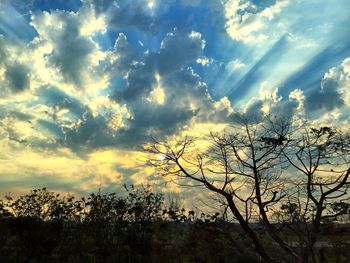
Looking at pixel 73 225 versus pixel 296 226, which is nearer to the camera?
pixel 296 226

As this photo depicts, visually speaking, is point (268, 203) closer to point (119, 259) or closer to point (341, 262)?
point (119, 259)

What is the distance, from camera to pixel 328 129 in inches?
460

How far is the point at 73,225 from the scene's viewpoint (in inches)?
709

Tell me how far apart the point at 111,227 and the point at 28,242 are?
328 cm

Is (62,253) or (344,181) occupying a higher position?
(344,181)

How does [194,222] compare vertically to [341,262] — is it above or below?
above

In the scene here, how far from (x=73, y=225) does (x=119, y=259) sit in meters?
3.03

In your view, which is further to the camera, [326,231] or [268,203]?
[326,231]

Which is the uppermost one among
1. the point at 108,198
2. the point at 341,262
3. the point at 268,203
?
the point at 108,198

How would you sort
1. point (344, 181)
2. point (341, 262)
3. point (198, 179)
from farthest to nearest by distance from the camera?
point (341, 262) < point (198, 179) < point (344, 181)

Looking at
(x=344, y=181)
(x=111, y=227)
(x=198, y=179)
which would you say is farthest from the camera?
(x=111, y=227)

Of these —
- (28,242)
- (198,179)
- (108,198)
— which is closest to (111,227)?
(108,198)

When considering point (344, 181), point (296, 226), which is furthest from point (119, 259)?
point (344, 181)

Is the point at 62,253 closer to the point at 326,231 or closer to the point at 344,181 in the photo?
the point at 326,231
